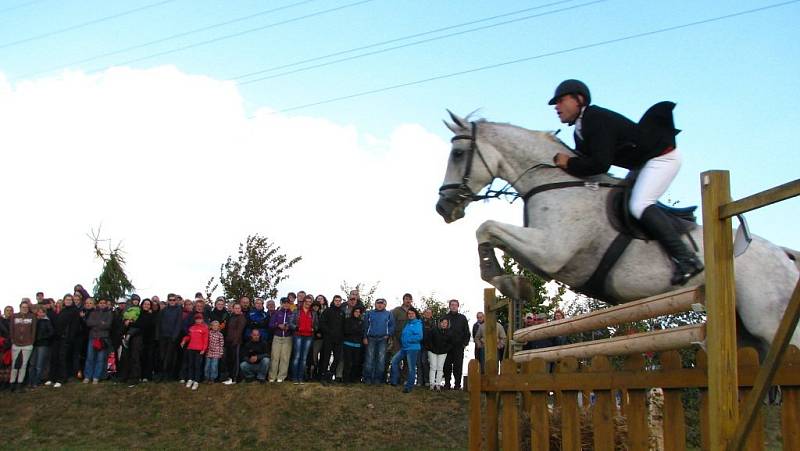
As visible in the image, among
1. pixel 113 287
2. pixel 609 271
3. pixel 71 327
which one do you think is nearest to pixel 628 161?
pixel 609 271

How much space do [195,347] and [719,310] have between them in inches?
594

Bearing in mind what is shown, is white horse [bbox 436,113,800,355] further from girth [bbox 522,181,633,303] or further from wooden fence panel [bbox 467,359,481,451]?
wooden fence panel [bbox 467,359,481,451]

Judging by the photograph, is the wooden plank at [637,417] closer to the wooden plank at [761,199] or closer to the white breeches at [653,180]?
the wooden plank at [761,199]

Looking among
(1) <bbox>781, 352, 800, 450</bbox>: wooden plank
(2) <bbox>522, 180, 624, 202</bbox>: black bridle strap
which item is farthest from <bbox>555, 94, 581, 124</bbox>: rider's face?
(1) <bbox>781, 352, 800, 450</bbox>: wooden plank


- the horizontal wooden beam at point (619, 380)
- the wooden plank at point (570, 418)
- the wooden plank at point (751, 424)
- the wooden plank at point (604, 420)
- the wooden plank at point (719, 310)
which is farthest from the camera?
the wooden plank at point (570, 418)

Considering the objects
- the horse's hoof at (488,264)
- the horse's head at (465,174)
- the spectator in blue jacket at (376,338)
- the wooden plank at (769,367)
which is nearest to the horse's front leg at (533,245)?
the horse's hoof at (488,264)

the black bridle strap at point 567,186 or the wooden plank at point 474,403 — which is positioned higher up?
the black bridle strap at point 567,186

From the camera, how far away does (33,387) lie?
17.5 metres

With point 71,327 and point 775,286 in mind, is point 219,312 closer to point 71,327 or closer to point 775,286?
point 71,327

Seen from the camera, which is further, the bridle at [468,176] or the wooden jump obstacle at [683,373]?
the bridle at [468,176]

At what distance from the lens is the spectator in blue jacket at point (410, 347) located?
16156mm

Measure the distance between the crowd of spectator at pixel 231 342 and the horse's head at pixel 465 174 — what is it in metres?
10.5

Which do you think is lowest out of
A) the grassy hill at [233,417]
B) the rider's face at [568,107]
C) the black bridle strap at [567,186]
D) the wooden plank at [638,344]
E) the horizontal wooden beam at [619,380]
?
the grassy hill at [233,417]

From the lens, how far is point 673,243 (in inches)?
195
